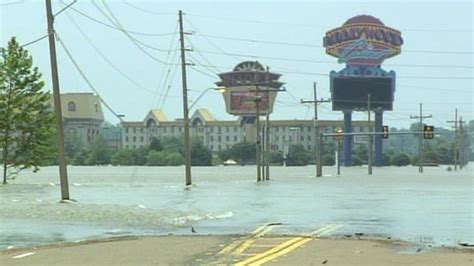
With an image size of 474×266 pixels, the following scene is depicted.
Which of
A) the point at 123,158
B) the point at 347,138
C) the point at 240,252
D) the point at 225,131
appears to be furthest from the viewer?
the point at 225,131

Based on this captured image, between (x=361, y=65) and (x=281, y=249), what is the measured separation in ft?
409

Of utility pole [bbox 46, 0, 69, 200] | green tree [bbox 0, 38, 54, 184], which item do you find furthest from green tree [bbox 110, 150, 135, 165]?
utility pole [bbox 46, 0, 69, 200]

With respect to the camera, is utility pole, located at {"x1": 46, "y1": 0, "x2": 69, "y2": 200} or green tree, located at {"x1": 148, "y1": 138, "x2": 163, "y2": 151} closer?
utility pole, located at {"x1": 46, "y1": 0, "x2": 69, "y2": 200}

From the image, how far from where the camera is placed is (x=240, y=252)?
1498cm

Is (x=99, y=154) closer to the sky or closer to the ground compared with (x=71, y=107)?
closer to the ground

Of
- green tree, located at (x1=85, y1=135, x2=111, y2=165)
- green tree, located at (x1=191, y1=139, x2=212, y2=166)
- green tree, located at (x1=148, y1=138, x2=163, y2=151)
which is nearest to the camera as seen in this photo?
green tree, located at (x1=85, y1=135, x2=111, y2=165)

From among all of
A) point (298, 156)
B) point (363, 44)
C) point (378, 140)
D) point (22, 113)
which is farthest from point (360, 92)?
point (22, 113)

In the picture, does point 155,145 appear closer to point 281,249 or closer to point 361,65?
point 361,65

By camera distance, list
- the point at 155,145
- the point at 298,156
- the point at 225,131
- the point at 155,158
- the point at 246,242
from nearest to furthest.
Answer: the point at 246,242 < the point at 155,158 < the point at 155,145 < the point at 298,156 < the point at 225,131

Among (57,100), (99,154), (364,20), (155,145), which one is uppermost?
(364,20)

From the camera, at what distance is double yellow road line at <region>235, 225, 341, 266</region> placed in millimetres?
13624

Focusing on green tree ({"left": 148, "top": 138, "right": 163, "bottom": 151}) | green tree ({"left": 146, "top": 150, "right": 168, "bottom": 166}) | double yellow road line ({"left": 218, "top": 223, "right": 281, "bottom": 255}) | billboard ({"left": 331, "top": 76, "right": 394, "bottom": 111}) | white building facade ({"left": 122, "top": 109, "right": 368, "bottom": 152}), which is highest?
billboard ({"left": 331, "top": 76, "right": 394, "bottom": 111})

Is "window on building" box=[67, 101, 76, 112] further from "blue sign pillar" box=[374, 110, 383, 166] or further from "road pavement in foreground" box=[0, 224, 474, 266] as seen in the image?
"blue sign pillar" box=[374, 110, 383, 166]

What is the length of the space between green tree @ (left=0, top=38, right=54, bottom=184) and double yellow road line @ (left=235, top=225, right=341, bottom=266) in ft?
108
